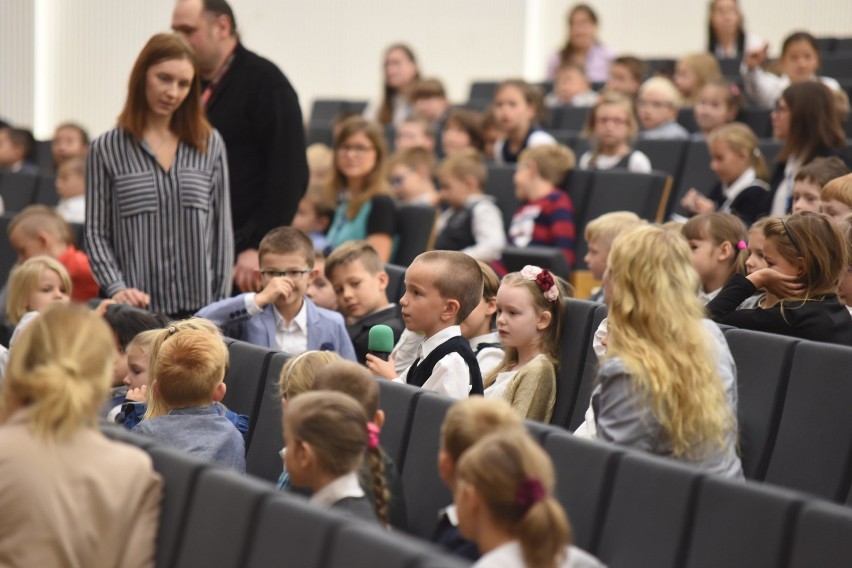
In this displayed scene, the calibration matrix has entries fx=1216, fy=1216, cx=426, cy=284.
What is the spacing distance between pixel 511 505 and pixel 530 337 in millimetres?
1358

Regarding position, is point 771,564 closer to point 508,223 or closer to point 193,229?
point 193,229

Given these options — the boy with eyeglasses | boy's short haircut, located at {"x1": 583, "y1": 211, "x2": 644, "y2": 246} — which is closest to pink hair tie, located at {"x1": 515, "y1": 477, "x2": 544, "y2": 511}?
the boy with eyeglasses

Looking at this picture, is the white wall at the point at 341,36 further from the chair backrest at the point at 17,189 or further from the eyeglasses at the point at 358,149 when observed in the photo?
the eyeglasses at the point at 358,149

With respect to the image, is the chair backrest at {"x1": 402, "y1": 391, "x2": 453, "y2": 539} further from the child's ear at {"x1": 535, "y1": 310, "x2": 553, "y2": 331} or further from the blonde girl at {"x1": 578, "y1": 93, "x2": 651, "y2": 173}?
the blonde girl at {"x1": 578, "y1": 93, "x2": 651, "y2": 173}

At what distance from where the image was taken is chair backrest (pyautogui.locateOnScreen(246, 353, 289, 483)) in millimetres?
2773

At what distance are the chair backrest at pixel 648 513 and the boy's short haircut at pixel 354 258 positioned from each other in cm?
177

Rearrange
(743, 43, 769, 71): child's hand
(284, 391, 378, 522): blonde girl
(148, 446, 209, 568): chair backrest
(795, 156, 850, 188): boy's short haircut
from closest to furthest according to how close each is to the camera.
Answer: (148, 446, 209, 568): chair backrest < (284, 391, 378, 522): blonde girl < (795, 156, 850, 188): boy's short haircut < (743, 43, 769, 71): child's hand

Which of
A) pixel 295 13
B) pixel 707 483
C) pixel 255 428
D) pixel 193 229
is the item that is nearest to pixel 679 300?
pixel 707 483

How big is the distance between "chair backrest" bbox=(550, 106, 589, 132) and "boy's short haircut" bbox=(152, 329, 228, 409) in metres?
5.08

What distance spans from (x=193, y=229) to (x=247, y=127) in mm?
458

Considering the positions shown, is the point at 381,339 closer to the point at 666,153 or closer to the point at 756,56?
the point at 666,153

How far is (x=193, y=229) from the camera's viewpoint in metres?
3.52

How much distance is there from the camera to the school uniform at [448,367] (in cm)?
279

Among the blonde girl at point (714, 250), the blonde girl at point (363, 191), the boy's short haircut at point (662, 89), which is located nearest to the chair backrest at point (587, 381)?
the blonde girl at point (714, 250)
